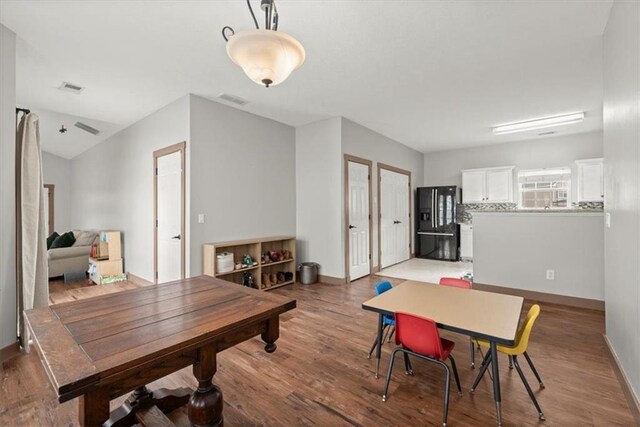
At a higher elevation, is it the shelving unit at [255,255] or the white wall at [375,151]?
the white wall at [375,151]

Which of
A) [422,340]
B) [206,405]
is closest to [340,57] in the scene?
[422,340]

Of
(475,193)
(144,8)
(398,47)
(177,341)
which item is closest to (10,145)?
(144,8)

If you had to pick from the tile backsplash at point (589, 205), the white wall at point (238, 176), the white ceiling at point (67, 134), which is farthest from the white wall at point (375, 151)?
the white ceiling at point (67, 134)

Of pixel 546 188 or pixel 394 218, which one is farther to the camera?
pixel 394 218

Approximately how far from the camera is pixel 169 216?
4.12m

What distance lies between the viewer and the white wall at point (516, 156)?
586 centimetres

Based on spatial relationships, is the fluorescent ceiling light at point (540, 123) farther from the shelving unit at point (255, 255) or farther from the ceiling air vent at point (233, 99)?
the ceiling air vent at point (233, 99)

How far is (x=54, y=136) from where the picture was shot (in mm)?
6324

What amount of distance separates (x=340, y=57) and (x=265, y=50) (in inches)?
68.8

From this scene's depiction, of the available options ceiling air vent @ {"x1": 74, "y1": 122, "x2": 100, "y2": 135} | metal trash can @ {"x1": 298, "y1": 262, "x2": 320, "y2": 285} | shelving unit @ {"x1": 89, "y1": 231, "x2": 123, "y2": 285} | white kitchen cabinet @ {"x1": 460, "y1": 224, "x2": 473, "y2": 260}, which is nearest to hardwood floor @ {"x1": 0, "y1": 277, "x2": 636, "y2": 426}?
metal trash can @ {"x1": 298, "y1": 262, "x2": 320, "y2": 285}

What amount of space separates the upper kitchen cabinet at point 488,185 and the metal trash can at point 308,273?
4431 millimetres

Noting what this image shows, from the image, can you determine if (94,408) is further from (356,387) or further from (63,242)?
(63,242)

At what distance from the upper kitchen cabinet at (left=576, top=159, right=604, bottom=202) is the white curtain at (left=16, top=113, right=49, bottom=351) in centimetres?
860

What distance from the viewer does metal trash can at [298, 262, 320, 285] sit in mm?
4848
